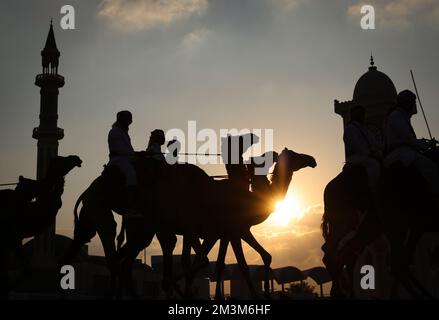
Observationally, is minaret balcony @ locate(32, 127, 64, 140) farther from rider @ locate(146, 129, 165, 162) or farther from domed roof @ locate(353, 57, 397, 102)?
rider @ locate(146, 129, 165, 162)

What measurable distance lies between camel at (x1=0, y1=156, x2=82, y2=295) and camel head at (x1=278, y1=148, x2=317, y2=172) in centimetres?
461

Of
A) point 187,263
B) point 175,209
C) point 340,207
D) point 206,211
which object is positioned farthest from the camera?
point 187,263

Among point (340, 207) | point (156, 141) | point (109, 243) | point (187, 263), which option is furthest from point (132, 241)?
point (340, 207)

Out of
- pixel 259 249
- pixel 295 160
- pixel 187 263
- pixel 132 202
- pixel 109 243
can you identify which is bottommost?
pixel 187 263

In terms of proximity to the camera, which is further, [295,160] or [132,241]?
[295,160]

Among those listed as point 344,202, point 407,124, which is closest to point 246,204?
point 344,202

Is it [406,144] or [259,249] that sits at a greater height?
[406,144]

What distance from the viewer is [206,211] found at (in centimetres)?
1231

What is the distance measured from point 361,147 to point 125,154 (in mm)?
4660

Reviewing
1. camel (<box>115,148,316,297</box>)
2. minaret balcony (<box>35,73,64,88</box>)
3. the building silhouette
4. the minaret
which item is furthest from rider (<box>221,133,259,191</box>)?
minaret balcony (<box>35,73,64,88</box>)

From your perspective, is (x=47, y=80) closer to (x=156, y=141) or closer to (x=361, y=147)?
(x=156, y=141)

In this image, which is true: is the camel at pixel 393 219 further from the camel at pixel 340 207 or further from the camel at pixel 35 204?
the camel at pixel 35 204
